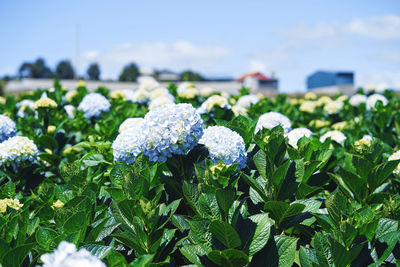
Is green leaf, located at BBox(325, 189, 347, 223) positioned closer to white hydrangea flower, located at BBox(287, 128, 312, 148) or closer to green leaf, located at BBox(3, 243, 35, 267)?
white hydrangea flower, located at BBox(287, 128, 312, 148)

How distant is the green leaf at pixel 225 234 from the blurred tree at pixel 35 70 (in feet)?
298

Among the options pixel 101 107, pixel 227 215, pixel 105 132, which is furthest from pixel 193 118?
pixel 101 107

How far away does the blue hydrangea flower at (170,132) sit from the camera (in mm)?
1879

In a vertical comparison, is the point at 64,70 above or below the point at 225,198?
below

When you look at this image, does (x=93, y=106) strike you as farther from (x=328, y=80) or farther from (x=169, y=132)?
(x=328, y=80)

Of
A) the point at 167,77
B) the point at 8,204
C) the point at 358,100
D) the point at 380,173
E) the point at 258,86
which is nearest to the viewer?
the point at 8,204

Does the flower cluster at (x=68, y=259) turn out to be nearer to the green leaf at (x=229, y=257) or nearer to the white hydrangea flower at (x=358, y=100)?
the green leaf at (x=229, y=257)

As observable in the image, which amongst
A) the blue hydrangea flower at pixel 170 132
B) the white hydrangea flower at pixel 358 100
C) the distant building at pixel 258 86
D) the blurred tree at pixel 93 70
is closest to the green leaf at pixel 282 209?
the blue hydrangea flower at pixel 170 132

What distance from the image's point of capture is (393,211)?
1797 mm

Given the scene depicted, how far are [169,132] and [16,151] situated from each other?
55.9 inches

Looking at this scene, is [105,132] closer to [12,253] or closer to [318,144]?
[318,144]

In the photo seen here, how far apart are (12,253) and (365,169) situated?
176 cm

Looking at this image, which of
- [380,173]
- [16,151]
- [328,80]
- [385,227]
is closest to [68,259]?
[385,227]

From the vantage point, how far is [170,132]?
1.89 meters
